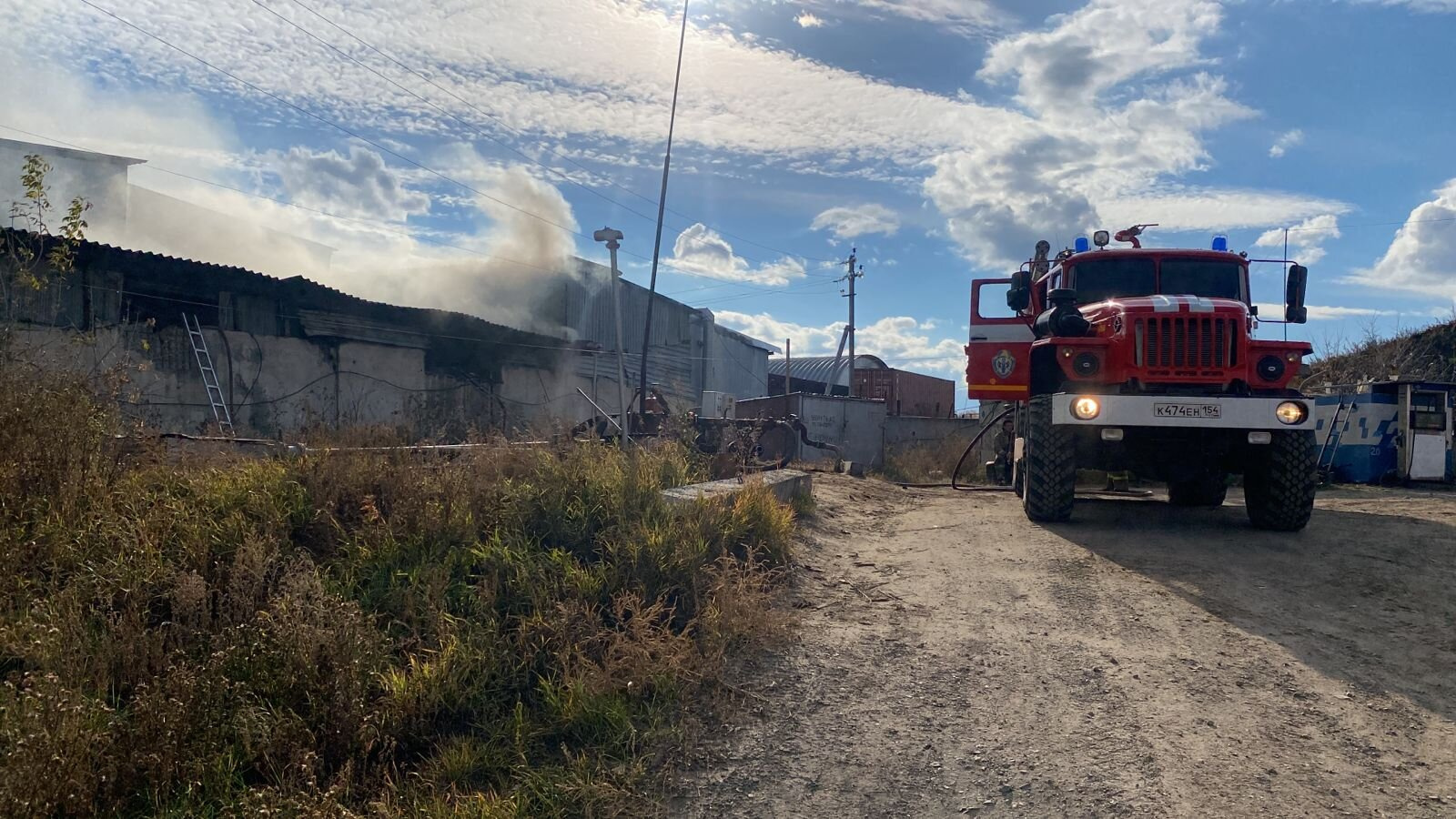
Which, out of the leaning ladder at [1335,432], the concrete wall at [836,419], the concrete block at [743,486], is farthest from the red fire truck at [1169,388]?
the concrete wall at [836,419]

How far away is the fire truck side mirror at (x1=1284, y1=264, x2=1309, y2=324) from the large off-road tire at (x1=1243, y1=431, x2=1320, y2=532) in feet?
6.10

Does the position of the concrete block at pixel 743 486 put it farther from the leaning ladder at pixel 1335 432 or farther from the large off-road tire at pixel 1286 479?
the leaning ladder at pixel 1335 432

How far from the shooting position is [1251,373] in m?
7.44

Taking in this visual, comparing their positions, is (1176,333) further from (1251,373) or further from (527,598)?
(527,598)

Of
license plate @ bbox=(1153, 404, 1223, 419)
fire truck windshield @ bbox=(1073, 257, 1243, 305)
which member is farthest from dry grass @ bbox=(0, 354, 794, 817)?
fire truck windshield @ bbox=(1073, 257, 1243, 305)

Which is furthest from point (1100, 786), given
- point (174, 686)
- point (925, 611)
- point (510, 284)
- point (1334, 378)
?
point (510, 284)

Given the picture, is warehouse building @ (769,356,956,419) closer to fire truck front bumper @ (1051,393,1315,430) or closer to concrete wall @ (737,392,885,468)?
concrete wall @ (737,392,885,468)

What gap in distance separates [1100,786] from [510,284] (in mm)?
24721

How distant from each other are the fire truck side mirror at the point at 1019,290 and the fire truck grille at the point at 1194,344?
2064 mm

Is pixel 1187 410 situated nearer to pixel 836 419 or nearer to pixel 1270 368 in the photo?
pixel 1270 368

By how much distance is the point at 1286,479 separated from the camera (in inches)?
287

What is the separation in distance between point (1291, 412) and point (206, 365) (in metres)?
15.3

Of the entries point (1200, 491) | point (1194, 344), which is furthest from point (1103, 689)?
point (1200, 491)

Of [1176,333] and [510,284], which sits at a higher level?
[510,284]
